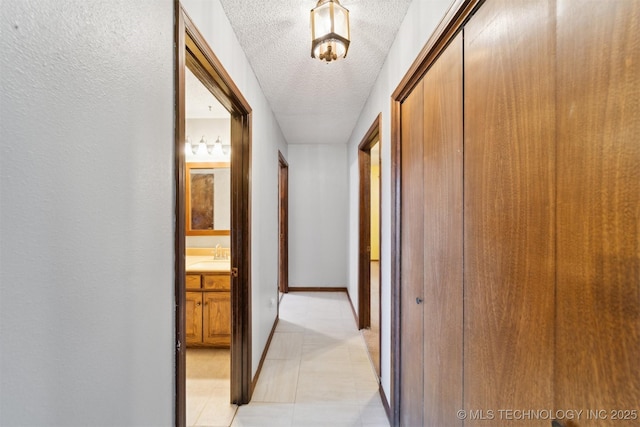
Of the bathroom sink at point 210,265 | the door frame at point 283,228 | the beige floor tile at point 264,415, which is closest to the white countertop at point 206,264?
the bathroom sink at point 210,265

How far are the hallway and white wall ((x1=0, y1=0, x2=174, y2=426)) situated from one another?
1.19 m

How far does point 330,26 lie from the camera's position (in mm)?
1315

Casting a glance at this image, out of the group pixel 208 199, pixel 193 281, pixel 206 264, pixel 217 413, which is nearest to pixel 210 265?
pixel 206 264

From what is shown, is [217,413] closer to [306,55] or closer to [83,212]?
[83,212]

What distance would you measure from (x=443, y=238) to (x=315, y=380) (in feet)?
5.68

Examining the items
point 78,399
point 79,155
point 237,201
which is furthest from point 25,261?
point 237,201

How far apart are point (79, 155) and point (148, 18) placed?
53 cm

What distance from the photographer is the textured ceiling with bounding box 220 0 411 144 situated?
60.1 inches

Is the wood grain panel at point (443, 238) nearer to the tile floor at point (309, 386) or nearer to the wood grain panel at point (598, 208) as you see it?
the wood grain panel at point (598, 208)

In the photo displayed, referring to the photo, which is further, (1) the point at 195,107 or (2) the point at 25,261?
(1) the point at 195,107

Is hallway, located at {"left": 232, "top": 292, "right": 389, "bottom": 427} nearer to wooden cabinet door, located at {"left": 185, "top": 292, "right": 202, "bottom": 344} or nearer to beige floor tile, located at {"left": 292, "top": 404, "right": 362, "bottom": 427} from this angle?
beige floor tile, located at {"left": 292, "top": 404, "right": 362, "bottom": 427}

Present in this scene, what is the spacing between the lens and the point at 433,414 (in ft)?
4.13

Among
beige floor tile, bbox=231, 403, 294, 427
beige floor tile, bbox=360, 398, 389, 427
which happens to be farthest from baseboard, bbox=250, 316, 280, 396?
beige floor tile, bbox=360, 398, 389, 427

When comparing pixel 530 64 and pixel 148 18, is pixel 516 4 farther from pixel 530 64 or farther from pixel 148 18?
pixel 148 18
